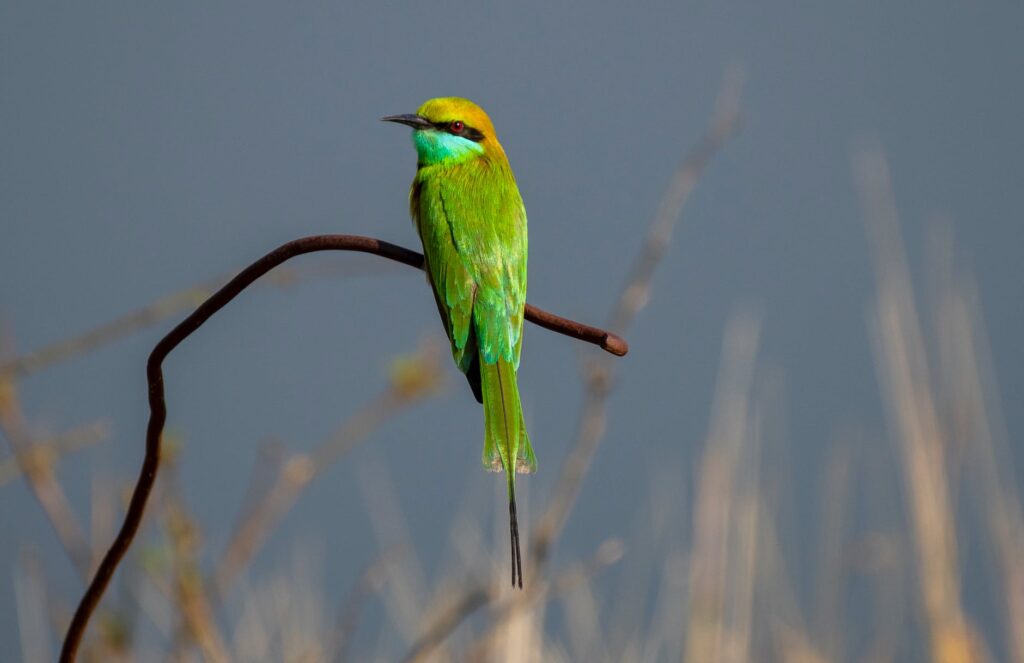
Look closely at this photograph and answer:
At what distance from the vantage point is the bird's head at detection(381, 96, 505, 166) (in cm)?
238

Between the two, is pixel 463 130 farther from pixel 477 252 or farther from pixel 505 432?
pixel 505 432

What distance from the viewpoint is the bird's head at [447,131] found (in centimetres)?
238

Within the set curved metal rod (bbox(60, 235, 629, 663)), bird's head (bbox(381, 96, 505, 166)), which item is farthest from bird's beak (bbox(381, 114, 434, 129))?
curved metal rod (bbox(60, 235, 629, 663))

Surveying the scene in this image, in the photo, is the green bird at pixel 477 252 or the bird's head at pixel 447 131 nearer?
the green bird at pixel 477 252

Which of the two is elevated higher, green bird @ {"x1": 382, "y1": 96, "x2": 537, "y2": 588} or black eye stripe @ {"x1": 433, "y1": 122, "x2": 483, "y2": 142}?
black eye stripe @ {"x1": 433, "y1": 122, "x2": 483, "y2": 142}

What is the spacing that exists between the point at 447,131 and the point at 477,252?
0.45 metres

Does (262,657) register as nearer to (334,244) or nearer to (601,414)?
(601,414)

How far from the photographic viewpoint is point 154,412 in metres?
1.17

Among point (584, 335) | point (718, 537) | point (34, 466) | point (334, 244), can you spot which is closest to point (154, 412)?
point (334, 244)

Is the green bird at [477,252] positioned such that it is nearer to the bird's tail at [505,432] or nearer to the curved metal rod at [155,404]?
the bird's tail at [505,432]

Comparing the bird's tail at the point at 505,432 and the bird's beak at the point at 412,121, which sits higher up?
the bird's beak at the point at 412,121

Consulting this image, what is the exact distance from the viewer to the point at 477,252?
2047 millimetres

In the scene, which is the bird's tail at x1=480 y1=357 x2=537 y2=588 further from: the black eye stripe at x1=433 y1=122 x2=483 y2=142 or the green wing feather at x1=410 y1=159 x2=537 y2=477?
the black eye stripe at x1=433 y1=122 x2=483 y2=142

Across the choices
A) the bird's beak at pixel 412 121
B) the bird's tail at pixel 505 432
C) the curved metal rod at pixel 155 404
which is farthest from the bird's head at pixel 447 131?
the curved metal rod at pixel 155 404
